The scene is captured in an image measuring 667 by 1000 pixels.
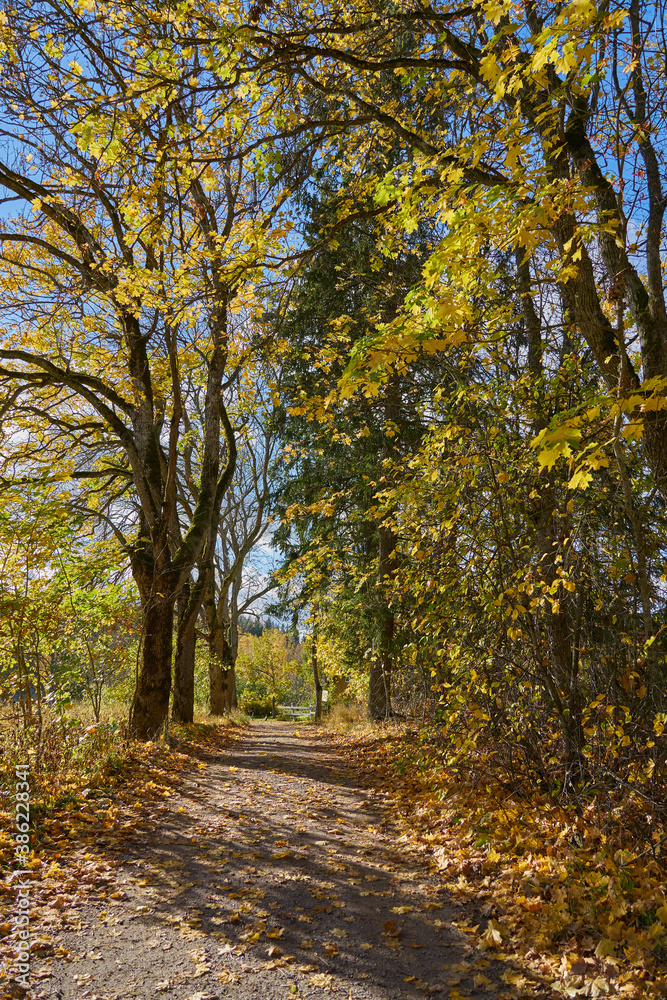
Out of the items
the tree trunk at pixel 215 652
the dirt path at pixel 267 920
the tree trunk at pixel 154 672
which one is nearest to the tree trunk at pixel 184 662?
the tree trunk at pixel 154 672

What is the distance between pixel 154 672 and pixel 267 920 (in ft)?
18.0

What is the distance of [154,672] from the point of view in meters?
8.34

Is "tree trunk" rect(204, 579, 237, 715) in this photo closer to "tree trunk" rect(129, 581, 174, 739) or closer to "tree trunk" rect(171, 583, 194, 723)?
"tree trunk" rect(171, 583, 194, 723)

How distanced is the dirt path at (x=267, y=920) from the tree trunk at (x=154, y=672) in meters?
2.92

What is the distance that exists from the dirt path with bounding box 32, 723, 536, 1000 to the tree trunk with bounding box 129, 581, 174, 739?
2916mm

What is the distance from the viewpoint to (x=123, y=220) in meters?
7.86

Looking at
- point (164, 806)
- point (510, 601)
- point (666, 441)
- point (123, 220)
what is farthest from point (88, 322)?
point (666, 441)

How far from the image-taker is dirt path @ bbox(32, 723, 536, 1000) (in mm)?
2744

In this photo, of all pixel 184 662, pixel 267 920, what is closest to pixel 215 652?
pixel 184 662

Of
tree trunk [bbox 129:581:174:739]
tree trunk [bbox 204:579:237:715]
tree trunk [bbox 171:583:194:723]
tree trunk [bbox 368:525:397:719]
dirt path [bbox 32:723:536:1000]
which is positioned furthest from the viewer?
tree trunk [bbox 204:579:237:715]

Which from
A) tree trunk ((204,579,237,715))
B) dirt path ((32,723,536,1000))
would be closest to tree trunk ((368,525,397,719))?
dirt path ((32,723,536,1000))

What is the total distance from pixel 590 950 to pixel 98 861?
332cm

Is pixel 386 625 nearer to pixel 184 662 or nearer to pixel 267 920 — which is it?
pixel 184 662

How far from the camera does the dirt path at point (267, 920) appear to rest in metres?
2.74
